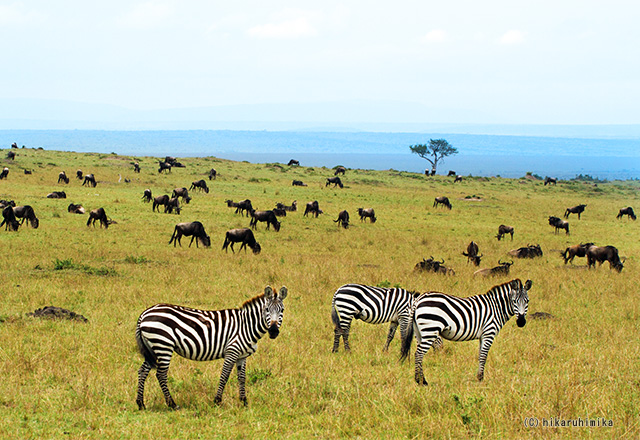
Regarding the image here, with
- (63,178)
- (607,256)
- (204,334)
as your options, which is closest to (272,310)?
(204,334)

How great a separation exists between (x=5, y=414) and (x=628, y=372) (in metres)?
9.83

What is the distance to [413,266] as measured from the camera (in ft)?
76.5

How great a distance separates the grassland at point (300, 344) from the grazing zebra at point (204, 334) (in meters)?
0.51

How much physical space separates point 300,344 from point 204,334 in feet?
12.4

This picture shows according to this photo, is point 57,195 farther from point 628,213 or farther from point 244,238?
point 628,213

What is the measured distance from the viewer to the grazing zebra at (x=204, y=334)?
7.70 metres

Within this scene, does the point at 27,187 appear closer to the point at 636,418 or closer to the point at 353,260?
the point at 353,260

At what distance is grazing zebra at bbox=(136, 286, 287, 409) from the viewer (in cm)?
770

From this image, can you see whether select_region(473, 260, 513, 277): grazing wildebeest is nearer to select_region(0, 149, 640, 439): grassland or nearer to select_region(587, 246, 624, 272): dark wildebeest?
select_region(0, 149, 640, 439): grassland

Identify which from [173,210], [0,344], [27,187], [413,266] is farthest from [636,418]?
[27,187]

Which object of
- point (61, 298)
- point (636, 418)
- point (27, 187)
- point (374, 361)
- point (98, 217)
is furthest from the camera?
point (27, 187)

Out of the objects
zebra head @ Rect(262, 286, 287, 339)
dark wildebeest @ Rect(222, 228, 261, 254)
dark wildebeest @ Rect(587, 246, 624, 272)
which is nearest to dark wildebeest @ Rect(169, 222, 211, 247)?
dark wildebeest @ Rect(222, 228, 261, 254)

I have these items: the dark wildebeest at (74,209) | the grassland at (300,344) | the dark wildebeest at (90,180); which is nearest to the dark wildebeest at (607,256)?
the grassland at (300,344)

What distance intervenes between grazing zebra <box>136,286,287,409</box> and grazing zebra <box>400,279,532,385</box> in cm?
242
